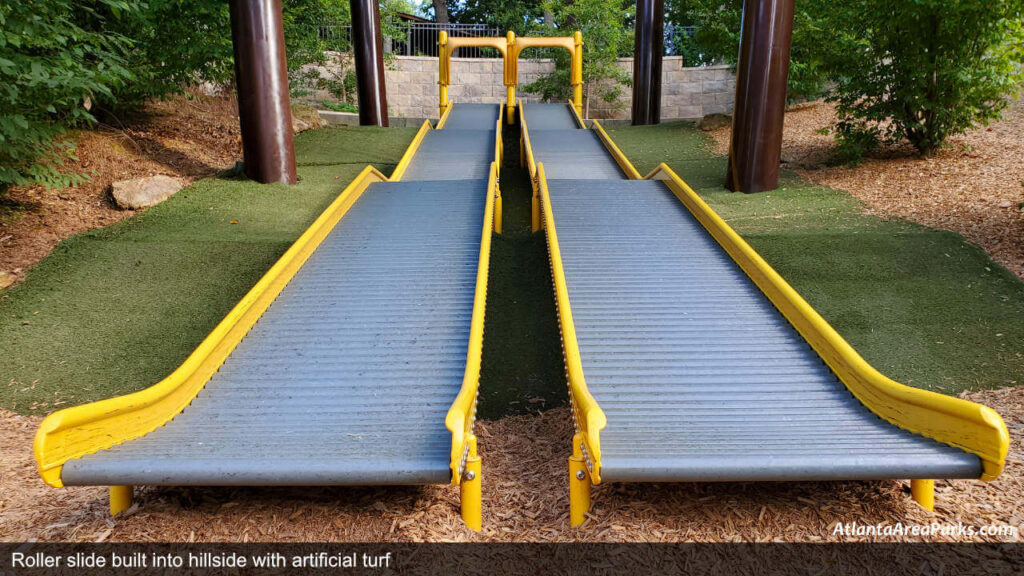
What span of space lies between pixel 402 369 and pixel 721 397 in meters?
1.69

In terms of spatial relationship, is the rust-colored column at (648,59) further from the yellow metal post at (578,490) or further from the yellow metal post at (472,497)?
the yellow metal post at (472,497)

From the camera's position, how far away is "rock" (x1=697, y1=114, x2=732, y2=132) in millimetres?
13156

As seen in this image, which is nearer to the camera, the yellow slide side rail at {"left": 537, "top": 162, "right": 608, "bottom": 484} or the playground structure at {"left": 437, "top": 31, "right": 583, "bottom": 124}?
the yellow slide side rail at {"left": 537, "top": 162, "right": 608, "bottom": 484}

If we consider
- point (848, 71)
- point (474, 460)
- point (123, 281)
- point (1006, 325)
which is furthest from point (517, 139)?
point (474, 460)

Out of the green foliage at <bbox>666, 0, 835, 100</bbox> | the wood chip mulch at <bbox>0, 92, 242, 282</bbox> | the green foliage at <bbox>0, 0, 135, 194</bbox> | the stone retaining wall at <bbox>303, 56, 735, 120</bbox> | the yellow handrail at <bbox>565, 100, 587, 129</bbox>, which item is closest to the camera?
the green foliage at <bbox>0, 0, 135, 194</bbox>

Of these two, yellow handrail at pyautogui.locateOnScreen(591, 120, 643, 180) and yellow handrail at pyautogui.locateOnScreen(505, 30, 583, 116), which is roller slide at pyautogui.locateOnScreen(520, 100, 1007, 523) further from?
yellow handrail at pyautogui.locateOnScreen(505, 30, 583, 116)

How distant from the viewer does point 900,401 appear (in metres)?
2.97

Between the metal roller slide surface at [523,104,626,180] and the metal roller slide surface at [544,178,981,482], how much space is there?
395 centimetres

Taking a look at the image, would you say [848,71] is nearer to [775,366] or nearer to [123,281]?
[775,366]

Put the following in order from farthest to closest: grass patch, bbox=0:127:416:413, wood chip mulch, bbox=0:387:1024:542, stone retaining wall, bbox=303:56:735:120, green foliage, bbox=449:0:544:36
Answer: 1. green foliage, bbox=449:0:544:36
2. stone retaining wall, bbox=303:56:735:120
3. grass patch, bbox=0:127:416:413
4. wood chip mulch, bbox=0:387:1024:542

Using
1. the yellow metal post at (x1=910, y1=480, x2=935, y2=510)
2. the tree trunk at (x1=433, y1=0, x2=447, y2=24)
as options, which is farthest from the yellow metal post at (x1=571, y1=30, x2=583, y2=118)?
the yellow metal post at (x1=910, y1=480, x2=935, y2=510)

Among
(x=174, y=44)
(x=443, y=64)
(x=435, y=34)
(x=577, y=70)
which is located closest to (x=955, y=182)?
(x=174, y=44)

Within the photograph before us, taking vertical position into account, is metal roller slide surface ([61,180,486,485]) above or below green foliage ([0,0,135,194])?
below

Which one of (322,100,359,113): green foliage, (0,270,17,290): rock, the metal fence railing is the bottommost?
(0,270,17,290): rock
